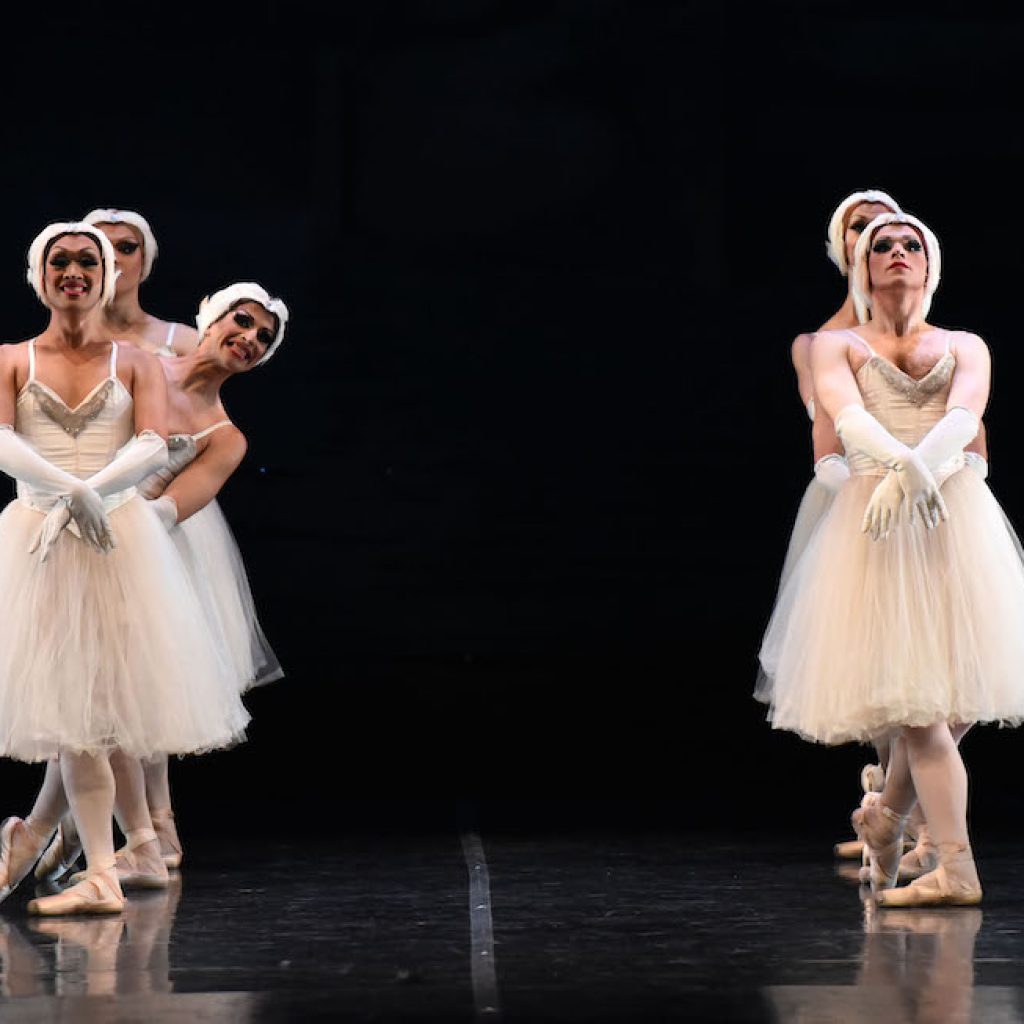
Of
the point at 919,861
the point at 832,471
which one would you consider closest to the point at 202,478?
the point at 832,471

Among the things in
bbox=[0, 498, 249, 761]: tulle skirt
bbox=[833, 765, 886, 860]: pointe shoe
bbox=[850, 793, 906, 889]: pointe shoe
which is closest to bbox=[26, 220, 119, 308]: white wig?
bbox=[0, 498, 249, 761]: tulle skirt

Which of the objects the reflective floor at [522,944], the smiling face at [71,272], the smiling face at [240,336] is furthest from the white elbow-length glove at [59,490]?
the smiling face at [240,336]

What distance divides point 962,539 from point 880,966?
3.06 feet

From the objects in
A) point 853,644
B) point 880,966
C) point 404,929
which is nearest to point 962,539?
point 853,644

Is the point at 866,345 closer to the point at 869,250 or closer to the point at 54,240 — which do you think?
the point at 869,250

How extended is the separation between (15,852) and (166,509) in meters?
0.75

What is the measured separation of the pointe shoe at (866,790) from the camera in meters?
4.64

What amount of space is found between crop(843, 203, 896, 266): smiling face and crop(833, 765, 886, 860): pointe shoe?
1.11 m

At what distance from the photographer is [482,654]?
22.3 feet

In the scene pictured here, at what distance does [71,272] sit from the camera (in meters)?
4.16

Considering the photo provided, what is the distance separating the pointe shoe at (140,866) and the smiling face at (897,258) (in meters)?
1.75

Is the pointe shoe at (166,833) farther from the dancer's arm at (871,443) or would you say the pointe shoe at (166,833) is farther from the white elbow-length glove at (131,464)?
the dancer's arm at (871,443)

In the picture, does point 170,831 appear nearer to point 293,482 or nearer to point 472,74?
point 293,482

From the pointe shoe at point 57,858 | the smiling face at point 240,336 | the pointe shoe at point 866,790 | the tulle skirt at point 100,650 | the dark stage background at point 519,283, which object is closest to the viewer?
the tulle skirt at point 100,650
